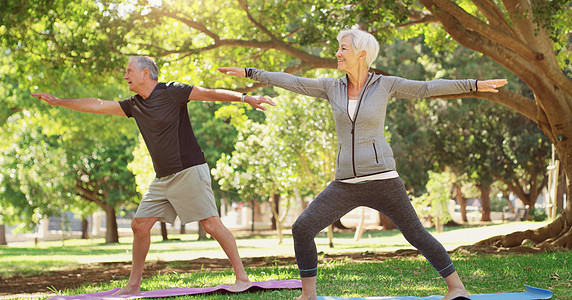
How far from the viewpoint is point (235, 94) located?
18.4 feet

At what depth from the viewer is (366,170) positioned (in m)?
4.50

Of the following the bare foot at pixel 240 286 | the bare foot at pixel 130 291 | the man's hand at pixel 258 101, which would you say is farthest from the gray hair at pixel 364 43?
the bare foot at pixel 130 291

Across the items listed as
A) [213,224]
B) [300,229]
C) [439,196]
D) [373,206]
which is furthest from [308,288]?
[439,196]

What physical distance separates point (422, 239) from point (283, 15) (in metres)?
9.73

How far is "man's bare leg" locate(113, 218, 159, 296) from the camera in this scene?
5715mm

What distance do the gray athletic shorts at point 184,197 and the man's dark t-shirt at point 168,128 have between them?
0.26 feet

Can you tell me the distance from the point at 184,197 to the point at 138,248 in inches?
30.0

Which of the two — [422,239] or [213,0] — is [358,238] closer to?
[213,0]

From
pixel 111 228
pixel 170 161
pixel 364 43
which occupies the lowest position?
pixel 111 228

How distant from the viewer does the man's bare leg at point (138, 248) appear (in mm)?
5715

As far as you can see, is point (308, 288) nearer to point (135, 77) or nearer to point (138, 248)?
point (138, 248)

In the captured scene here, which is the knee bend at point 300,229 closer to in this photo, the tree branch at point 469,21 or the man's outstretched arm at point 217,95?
the man's outstretched arm at point 217,95

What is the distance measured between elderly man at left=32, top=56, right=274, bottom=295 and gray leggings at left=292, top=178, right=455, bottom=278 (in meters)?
1.25

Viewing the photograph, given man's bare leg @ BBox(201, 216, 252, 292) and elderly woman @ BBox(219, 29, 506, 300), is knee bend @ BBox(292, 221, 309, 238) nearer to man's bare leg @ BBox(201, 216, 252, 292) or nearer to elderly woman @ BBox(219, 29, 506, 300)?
elderly woman @ BBox(219, 29, 506, 300)
